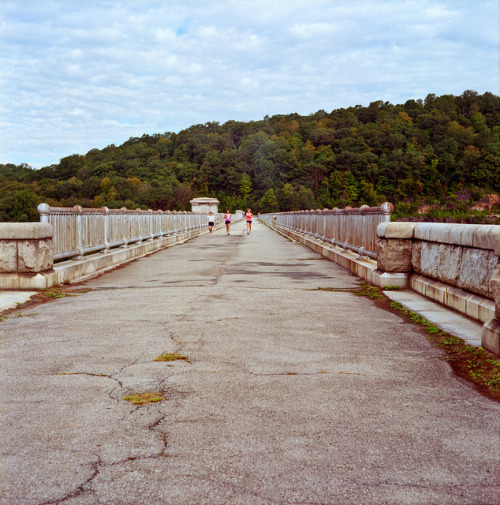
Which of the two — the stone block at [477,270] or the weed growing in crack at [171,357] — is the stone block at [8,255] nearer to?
the weed growing in crack at [171,357]

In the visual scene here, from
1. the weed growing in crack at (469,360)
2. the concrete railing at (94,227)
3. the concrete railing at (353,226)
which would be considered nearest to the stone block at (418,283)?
the concrete railing at (353,226)

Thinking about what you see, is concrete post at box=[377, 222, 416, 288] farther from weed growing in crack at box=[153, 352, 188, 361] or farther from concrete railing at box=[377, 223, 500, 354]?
weed growing in crack at box=[153, 352, 188, 361]

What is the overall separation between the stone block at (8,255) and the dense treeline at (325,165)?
4709 inches

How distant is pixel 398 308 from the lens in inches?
315

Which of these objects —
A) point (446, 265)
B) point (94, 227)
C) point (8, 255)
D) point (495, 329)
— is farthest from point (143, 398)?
point (94, 227)

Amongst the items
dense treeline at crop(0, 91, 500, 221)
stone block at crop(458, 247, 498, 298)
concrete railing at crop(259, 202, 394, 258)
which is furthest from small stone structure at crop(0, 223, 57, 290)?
dense treeline at crop(0, 91, 500, 221)

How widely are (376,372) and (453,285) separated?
335 cm

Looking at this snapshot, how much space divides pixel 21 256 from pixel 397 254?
630 centimetres

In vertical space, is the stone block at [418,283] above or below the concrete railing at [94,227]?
below

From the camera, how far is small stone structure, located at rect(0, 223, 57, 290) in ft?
30.5

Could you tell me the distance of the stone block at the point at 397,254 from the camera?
378 inches

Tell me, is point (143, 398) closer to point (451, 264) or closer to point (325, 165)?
point (451, 264)

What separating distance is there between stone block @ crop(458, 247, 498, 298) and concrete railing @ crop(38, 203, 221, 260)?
7.00 metres

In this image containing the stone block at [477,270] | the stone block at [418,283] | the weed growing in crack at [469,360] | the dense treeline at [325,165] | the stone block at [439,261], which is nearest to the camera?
the weed growing in crack at [469,360]
